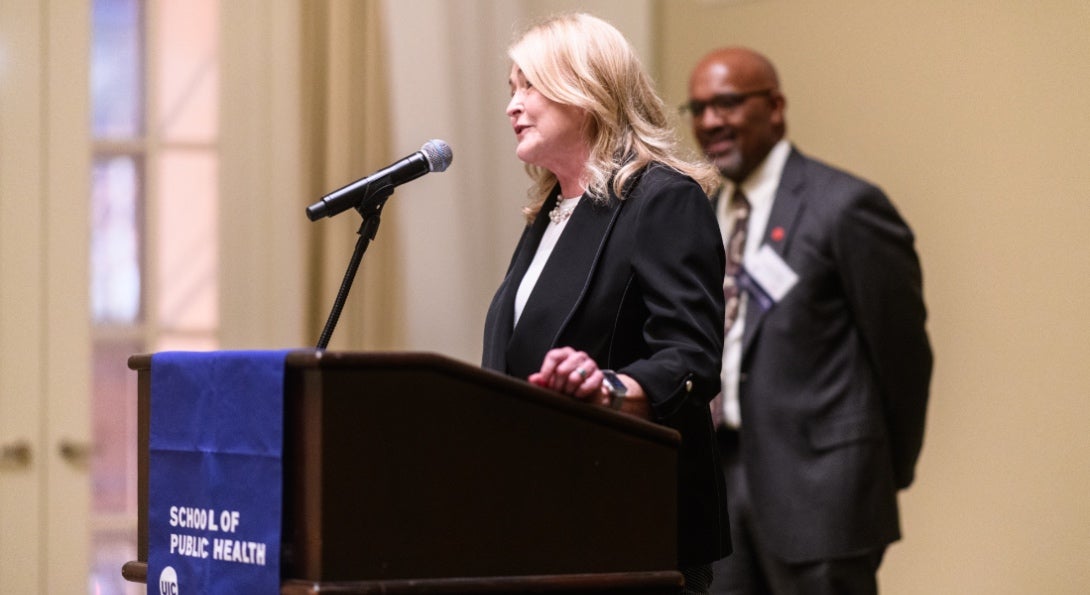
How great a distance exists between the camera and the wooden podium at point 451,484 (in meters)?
1.42

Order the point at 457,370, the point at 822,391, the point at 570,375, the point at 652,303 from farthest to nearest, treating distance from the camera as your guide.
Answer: the point at 822,391, the point at 652,303, the point at 570,375, the point at 457,370

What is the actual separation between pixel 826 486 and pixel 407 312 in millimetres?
1366

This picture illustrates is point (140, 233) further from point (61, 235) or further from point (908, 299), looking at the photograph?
point (908, 299)

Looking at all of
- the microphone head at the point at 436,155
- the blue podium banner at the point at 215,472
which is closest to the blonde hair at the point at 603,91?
the microphone head at the point at 436,155

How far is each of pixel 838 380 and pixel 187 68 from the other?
83.4 inches

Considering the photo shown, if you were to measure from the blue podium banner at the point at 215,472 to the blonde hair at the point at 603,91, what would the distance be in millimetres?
640

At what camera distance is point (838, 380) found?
3727 millimetres

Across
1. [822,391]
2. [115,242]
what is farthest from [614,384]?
[115,242]

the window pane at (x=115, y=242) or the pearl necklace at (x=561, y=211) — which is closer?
the pearl necklace at (x=561, y=211)

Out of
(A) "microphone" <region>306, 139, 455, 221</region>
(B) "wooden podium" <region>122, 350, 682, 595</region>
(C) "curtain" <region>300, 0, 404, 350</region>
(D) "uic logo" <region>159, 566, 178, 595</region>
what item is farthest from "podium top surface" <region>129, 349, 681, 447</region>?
(C) "curtain" <region>300, 0, 404, 350</region>

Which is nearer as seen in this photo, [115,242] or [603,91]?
[603,91]

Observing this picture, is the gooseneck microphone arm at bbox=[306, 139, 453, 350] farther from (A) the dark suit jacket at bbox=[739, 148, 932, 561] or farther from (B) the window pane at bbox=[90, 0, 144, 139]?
(B) the window pane at bbox=[90, 0, 144, 139]

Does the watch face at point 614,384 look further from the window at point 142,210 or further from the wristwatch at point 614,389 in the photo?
the window at point 142,210

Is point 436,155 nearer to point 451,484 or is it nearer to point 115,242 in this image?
point 451,484
